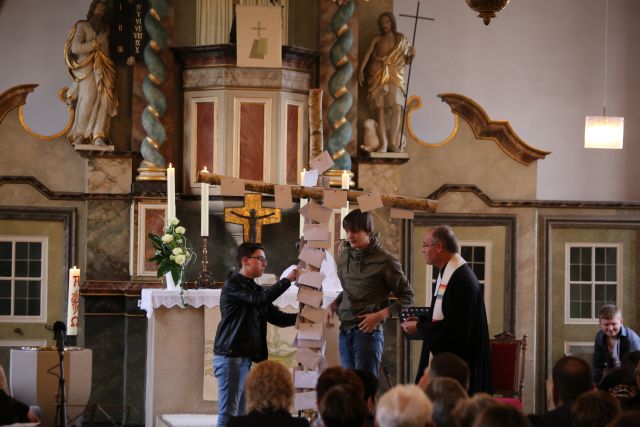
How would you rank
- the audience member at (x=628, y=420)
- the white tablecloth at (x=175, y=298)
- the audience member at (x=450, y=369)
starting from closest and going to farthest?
the audience member at (x=628, y=420) < the audience member at (x=450, y=369) < the white tablecloth at (x=175, y=298)

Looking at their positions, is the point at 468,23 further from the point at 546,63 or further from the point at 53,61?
the point at 53,61

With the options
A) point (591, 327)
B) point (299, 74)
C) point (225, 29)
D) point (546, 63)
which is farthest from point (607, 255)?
point (225, 29)

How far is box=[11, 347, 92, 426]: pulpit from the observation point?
8117mm

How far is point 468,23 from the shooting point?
1312 centimetres

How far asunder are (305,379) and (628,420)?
3535 mm

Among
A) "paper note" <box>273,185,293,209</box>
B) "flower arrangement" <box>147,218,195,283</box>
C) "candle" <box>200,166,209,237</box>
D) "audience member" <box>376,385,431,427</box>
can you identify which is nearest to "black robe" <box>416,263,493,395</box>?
"paper note" <box>273,185,293,209</box>

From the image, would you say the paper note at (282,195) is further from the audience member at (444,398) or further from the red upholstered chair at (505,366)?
the red upholstered chair at (505,366)

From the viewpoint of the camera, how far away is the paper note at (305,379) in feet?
23.7

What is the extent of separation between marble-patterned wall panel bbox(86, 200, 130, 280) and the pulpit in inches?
100

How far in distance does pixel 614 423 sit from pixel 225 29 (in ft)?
26.9

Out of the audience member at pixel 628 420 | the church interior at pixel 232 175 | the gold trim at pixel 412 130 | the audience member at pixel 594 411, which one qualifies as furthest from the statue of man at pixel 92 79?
the audience member at pixel 628 420

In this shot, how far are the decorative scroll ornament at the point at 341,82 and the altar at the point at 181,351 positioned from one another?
2456mm

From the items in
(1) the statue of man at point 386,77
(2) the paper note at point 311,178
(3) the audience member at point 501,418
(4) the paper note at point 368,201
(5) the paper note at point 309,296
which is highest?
(1) the statue of man at point 386,77

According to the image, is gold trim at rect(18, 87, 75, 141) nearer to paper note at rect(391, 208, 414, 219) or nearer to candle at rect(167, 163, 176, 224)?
candle at rect(167, 163, 176, 224)
